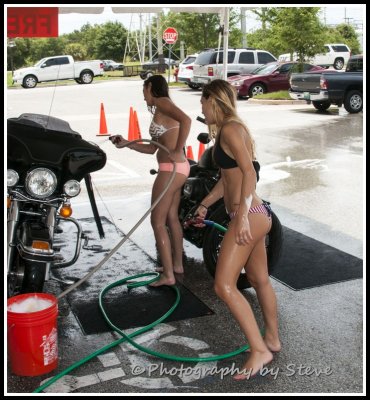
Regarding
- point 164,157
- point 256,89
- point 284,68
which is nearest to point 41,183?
point 164,157

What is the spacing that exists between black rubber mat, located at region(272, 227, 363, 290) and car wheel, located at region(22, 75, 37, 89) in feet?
85.1

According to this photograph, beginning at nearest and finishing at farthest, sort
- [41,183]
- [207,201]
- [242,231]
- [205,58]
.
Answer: [242,231]
[41,183]
[207,201]
[205,58]

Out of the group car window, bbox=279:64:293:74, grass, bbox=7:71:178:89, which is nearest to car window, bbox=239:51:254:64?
car window, bbox=279:64:293:74

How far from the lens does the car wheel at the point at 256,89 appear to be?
75.4 ft

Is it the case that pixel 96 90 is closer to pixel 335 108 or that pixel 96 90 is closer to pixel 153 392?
pixel 335 108

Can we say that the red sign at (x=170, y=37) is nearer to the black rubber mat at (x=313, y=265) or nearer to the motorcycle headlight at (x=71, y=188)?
the black rubber mat at (x=313, y=265)

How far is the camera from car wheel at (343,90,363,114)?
18062mm

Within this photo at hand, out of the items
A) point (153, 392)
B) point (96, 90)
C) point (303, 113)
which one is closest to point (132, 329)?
point (153, 392)

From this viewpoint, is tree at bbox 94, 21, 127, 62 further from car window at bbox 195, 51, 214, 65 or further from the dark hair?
the dark hair

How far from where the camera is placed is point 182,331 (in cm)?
415

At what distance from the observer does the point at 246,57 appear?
2600 cm

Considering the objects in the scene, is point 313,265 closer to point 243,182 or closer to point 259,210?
point 259,210

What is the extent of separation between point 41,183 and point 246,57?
76.0ft

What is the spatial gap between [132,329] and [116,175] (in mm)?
5948
